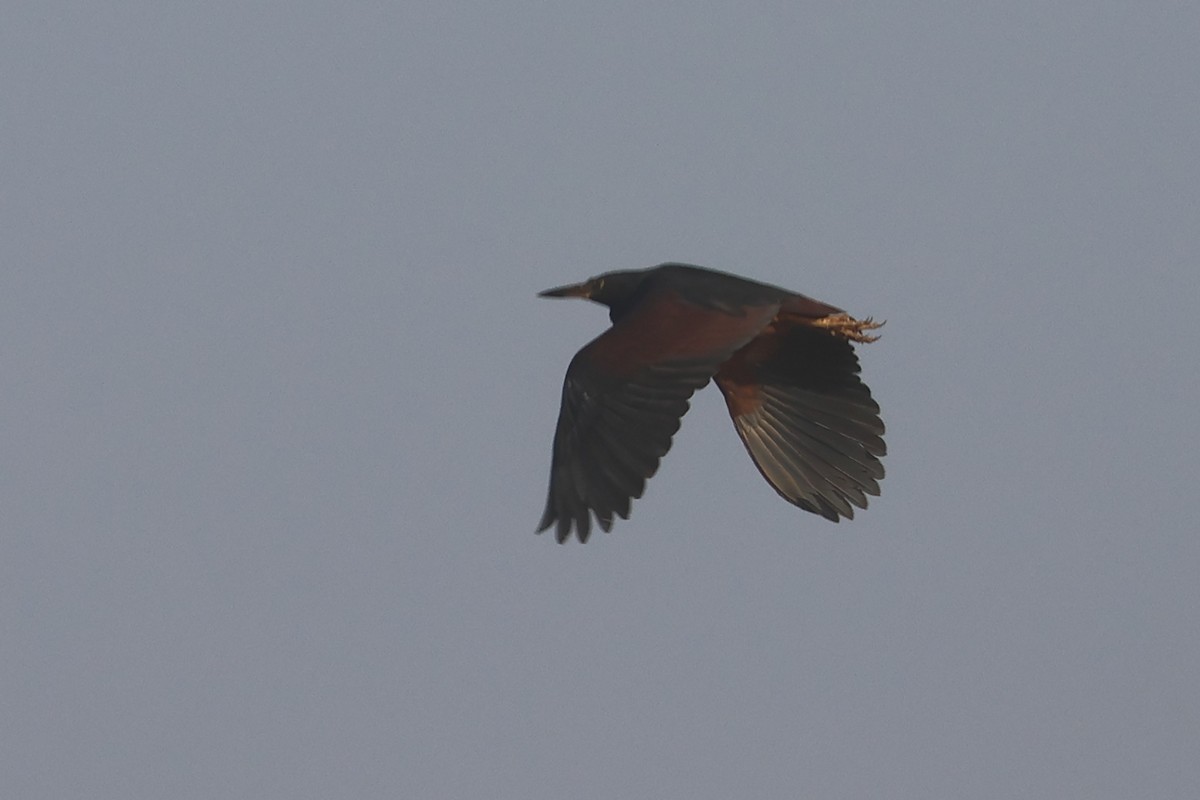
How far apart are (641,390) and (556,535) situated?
937 mm

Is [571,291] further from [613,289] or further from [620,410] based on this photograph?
[620,410]

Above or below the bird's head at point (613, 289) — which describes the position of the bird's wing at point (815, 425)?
below

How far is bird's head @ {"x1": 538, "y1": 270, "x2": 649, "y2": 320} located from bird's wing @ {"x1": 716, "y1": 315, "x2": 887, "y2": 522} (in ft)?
3.01

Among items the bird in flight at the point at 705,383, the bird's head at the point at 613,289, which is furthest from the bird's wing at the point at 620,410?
the bird's head at the point at 613,289

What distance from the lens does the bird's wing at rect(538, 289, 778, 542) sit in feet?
41.8

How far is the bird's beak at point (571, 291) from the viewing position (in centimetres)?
1495

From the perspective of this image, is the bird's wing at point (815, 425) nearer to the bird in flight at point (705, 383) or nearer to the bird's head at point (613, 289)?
the bird in flight at point (705, 383)

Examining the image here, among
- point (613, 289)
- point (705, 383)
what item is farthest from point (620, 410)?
point (613, 289)

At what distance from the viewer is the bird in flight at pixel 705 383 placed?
12.8 m

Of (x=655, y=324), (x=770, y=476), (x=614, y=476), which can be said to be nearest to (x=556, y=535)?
(x=614, y=476)

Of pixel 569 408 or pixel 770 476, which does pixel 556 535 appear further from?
pixel 770 476

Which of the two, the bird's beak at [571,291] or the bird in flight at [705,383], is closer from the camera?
the bird in flight at [705,383]

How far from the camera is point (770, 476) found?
1514 cm

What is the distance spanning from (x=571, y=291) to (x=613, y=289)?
37 centimetres
